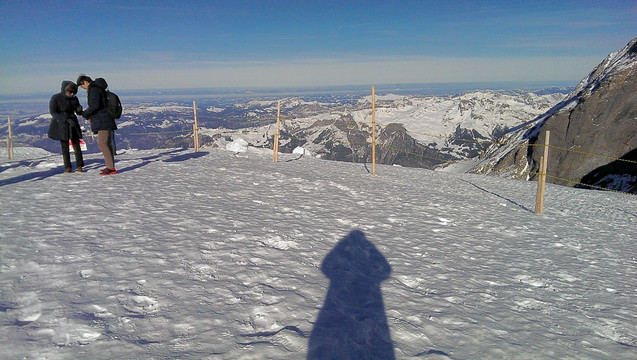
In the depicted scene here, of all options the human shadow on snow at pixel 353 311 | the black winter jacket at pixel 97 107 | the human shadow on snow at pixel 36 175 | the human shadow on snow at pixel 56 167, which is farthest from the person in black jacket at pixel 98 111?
the human shadow on snow at pixel 353 311

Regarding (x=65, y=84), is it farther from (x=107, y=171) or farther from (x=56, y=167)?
(x=56, y=167)

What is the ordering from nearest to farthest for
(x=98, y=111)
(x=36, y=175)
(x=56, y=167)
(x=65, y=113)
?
(x=98, y=111), (x=65, y=113), (x=36, y=175), (x=56, y=167)


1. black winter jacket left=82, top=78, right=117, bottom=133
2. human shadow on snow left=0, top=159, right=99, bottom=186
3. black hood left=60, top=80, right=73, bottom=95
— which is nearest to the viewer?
black winter jacket left=82, top=78, right=117, bottom=133

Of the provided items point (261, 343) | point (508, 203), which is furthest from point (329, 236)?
point (508, 203)

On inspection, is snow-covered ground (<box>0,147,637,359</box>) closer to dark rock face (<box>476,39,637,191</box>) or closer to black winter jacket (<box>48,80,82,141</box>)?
black winter jacket (<box>48,80,82,141</box>)

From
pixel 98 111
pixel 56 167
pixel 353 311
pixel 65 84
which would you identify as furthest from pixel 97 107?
pixel 353 311

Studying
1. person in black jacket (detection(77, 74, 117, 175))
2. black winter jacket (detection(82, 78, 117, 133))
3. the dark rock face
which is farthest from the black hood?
the dark rock face
